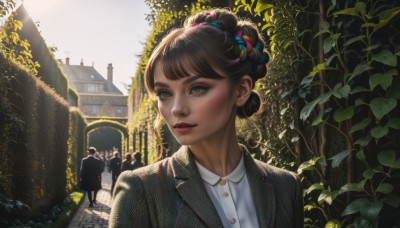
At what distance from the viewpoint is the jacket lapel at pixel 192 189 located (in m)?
1.56

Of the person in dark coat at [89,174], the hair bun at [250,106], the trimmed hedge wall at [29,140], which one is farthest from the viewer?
the person in dark coat at [89,174]

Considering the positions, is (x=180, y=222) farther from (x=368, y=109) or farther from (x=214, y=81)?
(x=368, y=109)

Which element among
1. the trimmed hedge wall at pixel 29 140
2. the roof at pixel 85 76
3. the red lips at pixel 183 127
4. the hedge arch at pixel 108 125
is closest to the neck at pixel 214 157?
the red lips at pixel 183 127

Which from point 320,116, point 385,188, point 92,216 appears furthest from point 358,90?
point 92,216

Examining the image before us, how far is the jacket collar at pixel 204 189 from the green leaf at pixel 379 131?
0.78 metres

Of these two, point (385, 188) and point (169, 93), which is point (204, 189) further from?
point (385, 188)

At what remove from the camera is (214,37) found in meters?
1.63

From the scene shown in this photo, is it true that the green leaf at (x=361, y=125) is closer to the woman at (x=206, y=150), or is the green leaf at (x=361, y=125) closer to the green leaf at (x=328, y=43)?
the green leaf at (x=328, y=43)

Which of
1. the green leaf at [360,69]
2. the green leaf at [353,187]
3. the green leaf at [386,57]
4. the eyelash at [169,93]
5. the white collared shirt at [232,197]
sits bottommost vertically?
the green leaf at [353,187]

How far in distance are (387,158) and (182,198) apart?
49.4 inches

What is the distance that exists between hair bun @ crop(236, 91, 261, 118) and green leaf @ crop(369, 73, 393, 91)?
2.44ft

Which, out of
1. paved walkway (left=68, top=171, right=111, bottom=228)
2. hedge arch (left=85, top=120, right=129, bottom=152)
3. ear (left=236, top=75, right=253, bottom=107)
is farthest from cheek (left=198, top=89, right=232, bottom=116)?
hedge arch (left=85, top=120, right=129, bottom=152)

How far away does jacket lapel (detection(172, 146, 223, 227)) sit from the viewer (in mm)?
1556

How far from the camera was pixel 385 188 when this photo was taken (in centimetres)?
229
